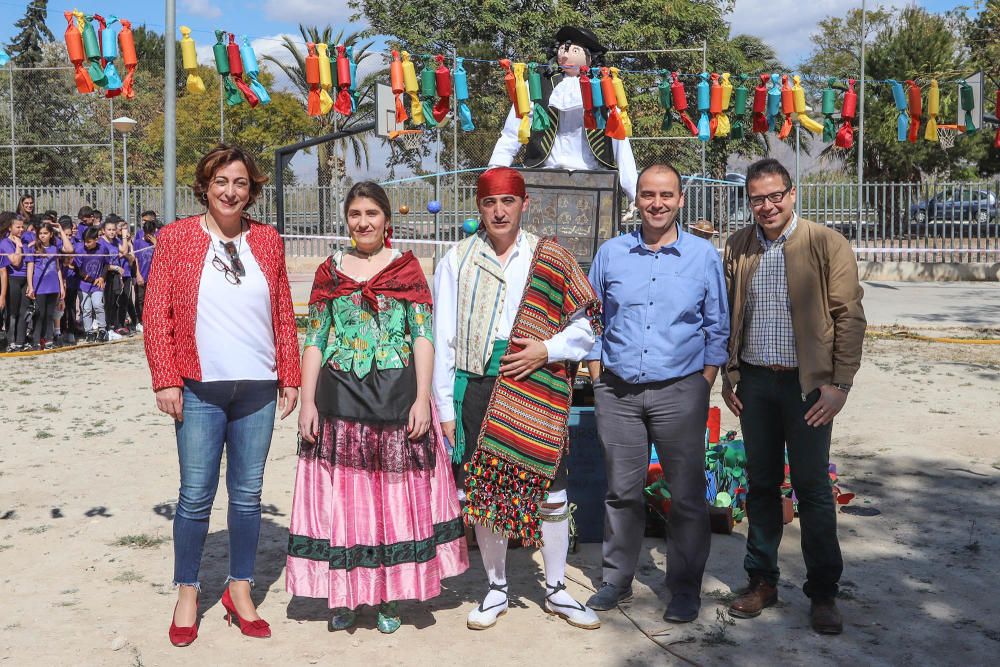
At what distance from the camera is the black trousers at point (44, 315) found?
11.6 metres

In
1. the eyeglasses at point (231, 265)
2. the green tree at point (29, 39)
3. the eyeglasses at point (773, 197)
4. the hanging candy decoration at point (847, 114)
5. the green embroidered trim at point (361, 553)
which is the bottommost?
the green embroidered trim at point (361, 553)

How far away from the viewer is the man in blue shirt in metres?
4.02

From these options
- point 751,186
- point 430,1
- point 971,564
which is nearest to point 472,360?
point 751,186

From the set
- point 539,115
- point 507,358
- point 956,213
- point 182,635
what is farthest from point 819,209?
point 182,635

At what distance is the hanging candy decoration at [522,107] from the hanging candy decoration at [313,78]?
7.10 ft

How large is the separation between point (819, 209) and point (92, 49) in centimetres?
1662

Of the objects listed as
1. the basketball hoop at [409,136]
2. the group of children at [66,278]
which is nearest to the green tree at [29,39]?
the basketball hoop at [409,136]

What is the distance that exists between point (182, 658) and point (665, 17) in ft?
99.1

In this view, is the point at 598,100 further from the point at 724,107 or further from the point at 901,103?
the point at 901,103

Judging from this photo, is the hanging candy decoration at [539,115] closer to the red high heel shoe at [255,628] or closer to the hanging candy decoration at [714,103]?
the hanging candy decoration at [714,103]

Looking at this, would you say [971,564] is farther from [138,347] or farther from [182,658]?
[138,347]

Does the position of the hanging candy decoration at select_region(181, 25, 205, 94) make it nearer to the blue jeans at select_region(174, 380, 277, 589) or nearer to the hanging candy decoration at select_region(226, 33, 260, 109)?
the hanging candy decoration at select_region(226, 33, 260, 109)

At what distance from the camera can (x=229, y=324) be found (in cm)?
384

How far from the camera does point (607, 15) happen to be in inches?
1228
